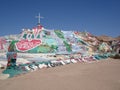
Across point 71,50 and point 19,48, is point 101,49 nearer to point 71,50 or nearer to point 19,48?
point 71,50

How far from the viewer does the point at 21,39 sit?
20.4m

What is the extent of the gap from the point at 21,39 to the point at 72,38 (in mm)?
6501

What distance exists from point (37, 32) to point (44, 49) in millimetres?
2712

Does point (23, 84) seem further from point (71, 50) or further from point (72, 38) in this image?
point (72, 38)

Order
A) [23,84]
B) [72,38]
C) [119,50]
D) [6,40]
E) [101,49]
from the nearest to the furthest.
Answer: [23,84] → [6,40] → [72,38] → [101,49] → [119,50]

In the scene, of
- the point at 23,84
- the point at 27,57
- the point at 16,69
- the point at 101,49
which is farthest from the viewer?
the point at 101,49

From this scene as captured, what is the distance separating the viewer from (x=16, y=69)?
1136 cm

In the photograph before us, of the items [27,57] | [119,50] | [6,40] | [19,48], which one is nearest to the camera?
[27,57]

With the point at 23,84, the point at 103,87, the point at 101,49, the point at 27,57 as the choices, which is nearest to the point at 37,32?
the point at 27,57

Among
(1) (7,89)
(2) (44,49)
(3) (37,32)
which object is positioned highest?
(3) (37,32)

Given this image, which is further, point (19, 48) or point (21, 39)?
point (21, 39)

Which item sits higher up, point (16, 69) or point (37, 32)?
point (37, 32)

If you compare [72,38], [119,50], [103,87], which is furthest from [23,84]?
[119,50]

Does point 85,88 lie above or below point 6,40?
below
